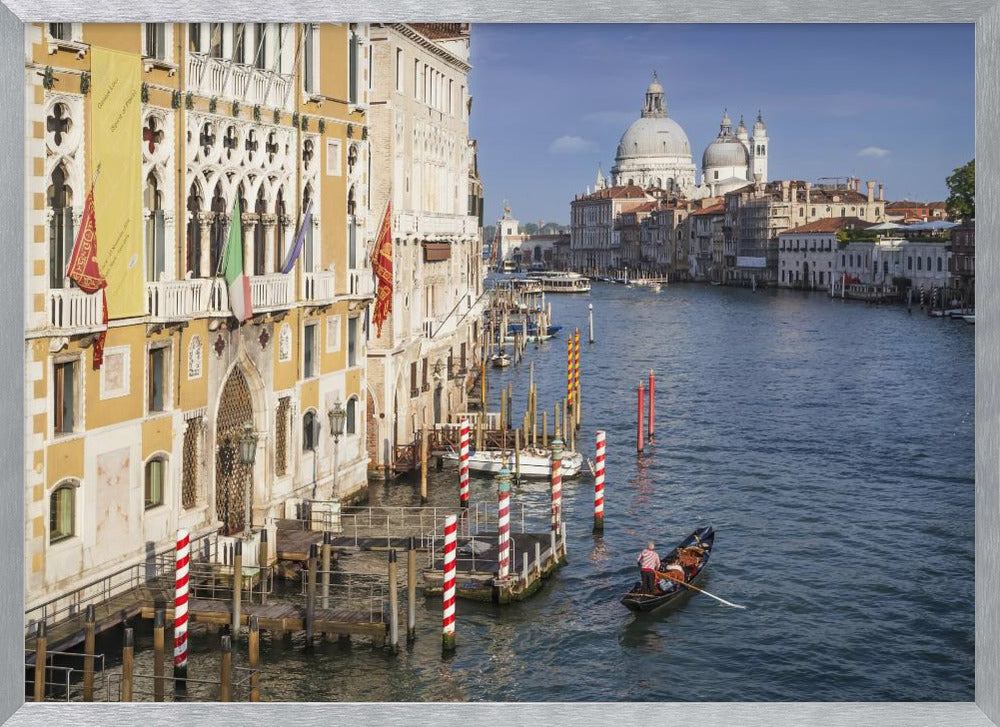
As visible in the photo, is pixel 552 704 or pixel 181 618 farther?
pixel 181 618

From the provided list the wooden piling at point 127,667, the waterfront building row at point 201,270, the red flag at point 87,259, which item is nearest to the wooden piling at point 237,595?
the waterfront building row at point 201,270

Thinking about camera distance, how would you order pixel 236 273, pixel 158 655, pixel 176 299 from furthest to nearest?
1. pixel 236 273
2. pixel 176 299
3. pixel 158 655

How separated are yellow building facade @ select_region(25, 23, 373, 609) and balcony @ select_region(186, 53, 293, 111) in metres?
0.01

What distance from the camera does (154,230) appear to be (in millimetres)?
6801

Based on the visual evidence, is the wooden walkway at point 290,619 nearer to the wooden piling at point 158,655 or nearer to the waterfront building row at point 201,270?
the waterfront building row at point 201,270

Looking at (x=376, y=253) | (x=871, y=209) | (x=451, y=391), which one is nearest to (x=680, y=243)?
(x=871, y=209)

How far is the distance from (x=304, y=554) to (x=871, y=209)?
1868 cm

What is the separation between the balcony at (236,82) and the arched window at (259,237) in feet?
1.58

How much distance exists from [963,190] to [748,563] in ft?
10.6

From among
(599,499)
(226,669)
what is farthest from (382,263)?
(226,669)

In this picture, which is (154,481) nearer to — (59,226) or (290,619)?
(290,619)

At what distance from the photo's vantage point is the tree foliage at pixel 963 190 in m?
7.08

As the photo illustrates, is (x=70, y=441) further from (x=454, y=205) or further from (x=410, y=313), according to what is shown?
(x=454, y=205)

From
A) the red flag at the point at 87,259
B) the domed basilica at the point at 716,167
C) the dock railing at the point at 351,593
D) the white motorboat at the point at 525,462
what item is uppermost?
the domed basilica at the point at 716,167
